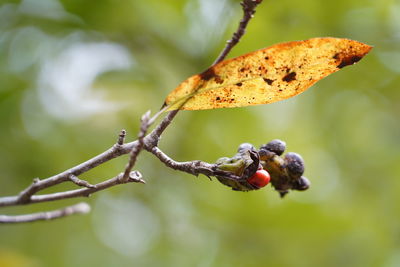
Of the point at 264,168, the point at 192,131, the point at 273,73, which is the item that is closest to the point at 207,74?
the point at 273,73

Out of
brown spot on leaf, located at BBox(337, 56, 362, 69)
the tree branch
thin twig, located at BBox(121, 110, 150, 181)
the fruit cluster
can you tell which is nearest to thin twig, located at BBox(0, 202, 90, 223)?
the tree branch

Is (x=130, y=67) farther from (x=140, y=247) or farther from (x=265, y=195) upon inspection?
(x=140, y=247)

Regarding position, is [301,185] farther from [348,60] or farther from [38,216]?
[38,216]

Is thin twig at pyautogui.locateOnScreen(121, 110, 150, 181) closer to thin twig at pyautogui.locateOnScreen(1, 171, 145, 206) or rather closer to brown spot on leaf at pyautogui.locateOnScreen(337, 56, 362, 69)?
thin twig at pyautogui.locateOnScreen(1, 171, 145, 206)

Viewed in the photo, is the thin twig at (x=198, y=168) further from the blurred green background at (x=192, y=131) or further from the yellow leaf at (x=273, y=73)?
the blurred green background at (x=192, y=131)

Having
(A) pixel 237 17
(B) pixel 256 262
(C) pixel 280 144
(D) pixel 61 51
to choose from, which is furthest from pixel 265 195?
(C) pixel 280 144

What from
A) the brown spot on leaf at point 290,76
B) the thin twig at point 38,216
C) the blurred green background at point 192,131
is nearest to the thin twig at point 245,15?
the brown spot on leaf at point 290,76

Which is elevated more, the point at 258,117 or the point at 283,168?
the point at 258,117
